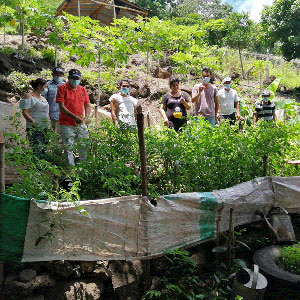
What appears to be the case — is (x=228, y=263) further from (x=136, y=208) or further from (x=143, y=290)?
(x=136, y=208)

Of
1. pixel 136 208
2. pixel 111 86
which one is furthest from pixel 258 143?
pixel 111 86

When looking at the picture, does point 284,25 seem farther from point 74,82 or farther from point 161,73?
point 74,82

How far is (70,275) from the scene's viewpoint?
4.18m

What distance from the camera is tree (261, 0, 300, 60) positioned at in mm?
19242

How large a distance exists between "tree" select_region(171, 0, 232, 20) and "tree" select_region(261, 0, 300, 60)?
9683 millimetres

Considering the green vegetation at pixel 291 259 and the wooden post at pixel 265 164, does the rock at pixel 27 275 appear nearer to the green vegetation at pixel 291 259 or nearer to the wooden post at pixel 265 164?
the green vegetation at pixel 291 259

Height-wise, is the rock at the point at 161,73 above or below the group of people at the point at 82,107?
above

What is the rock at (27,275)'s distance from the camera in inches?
154

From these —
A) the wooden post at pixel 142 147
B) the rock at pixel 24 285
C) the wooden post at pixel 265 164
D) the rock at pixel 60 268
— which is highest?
the wooden post at pixel 142 147

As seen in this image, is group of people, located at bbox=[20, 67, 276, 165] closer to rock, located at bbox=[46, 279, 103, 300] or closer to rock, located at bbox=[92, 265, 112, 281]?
rock, located at bbox=[92, 265, 112, 281]

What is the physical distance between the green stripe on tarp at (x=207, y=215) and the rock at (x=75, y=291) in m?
1.56

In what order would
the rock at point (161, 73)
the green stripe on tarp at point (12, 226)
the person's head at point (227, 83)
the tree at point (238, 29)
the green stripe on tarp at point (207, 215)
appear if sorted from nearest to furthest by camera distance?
the green stripe on tarp at point (12, 226)
the green stripe on tarp at point (207, 215)
the person's head at point (227, 83)
the rock at point (161, 73)
the tree at point (238, 29)

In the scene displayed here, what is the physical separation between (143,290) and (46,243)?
140 cm

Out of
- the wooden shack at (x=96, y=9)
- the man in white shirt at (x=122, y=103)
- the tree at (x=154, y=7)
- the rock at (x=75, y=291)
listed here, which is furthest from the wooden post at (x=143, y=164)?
the tree at (x=154, y=7)
